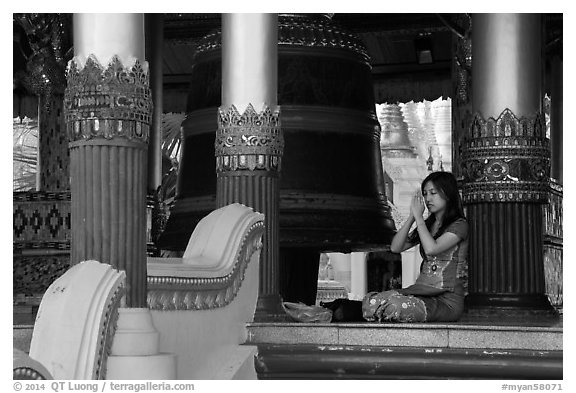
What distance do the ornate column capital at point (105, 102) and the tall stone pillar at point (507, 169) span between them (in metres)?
3.08

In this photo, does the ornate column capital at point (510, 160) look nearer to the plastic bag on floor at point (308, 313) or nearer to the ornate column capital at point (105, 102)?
the plastic bag on floor at point (308, 313)

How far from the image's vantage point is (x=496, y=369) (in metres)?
6.72

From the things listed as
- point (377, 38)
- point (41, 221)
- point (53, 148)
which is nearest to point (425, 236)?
point (41, 221)

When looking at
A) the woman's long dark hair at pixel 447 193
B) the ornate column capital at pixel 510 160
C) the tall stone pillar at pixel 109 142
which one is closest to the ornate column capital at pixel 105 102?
the tall stone pillar at pixel 109 142

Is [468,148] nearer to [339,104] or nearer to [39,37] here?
[339,104]

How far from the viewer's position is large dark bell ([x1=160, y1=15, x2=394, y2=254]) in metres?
8.81

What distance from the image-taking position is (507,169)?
861cm

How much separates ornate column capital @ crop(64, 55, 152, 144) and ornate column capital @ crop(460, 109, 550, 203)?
3066 millimetres

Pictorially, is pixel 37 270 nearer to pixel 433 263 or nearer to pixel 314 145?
pixel 314 145

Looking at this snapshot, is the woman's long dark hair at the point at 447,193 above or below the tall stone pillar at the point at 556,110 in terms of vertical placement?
below

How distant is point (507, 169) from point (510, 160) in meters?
0.07

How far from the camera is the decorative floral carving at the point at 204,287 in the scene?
649cm

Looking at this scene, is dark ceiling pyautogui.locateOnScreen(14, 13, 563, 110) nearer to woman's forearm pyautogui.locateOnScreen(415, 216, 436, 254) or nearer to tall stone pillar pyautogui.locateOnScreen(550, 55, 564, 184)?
tall stone pillar pyautogui.locateOnScreen(550, 55, 564, 184)

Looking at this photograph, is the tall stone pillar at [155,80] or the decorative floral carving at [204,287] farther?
the tall stone pillar at [155,80]
